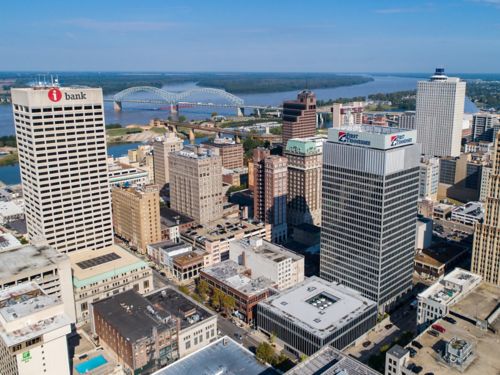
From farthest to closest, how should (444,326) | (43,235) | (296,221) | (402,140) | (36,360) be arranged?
(296,221), (43,235), (402,140), (444,326), (36,360)

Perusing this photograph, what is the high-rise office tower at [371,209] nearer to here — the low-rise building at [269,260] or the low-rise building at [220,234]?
the low-rise building at [269,260]

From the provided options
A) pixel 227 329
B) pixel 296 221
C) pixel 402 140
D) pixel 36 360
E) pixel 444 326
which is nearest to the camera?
pixel 36 360

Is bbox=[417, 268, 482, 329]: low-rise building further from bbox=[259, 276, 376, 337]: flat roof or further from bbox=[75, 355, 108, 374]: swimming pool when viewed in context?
bbox=[75, 355, 108, 374]: swimming pool

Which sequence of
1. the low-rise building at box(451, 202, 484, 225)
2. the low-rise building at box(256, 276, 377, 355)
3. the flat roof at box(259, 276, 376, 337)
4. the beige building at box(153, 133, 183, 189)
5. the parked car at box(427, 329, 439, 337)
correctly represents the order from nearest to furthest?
the parked car at box(427, 329, 439, 337) < the low-rise building at box(256, 276, 377, 355) < the flat roof at box(259, 276, 376, 337) < the low-rise building at box(451, 202, 484, 225) < the beige building at box(153, 133, 183, 189)

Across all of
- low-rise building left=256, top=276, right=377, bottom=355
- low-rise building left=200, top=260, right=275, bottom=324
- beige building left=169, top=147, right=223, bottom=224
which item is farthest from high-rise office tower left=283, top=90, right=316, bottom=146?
low-rise building left=256, top=276, right=377, bottom=355

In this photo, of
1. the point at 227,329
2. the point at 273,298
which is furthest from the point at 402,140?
the point at 227,329

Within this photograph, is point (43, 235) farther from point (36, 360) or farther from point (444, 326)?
point (444, 326)

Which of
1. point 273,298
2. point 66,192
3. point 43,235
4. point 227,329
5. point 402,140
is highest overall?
point 402,140
